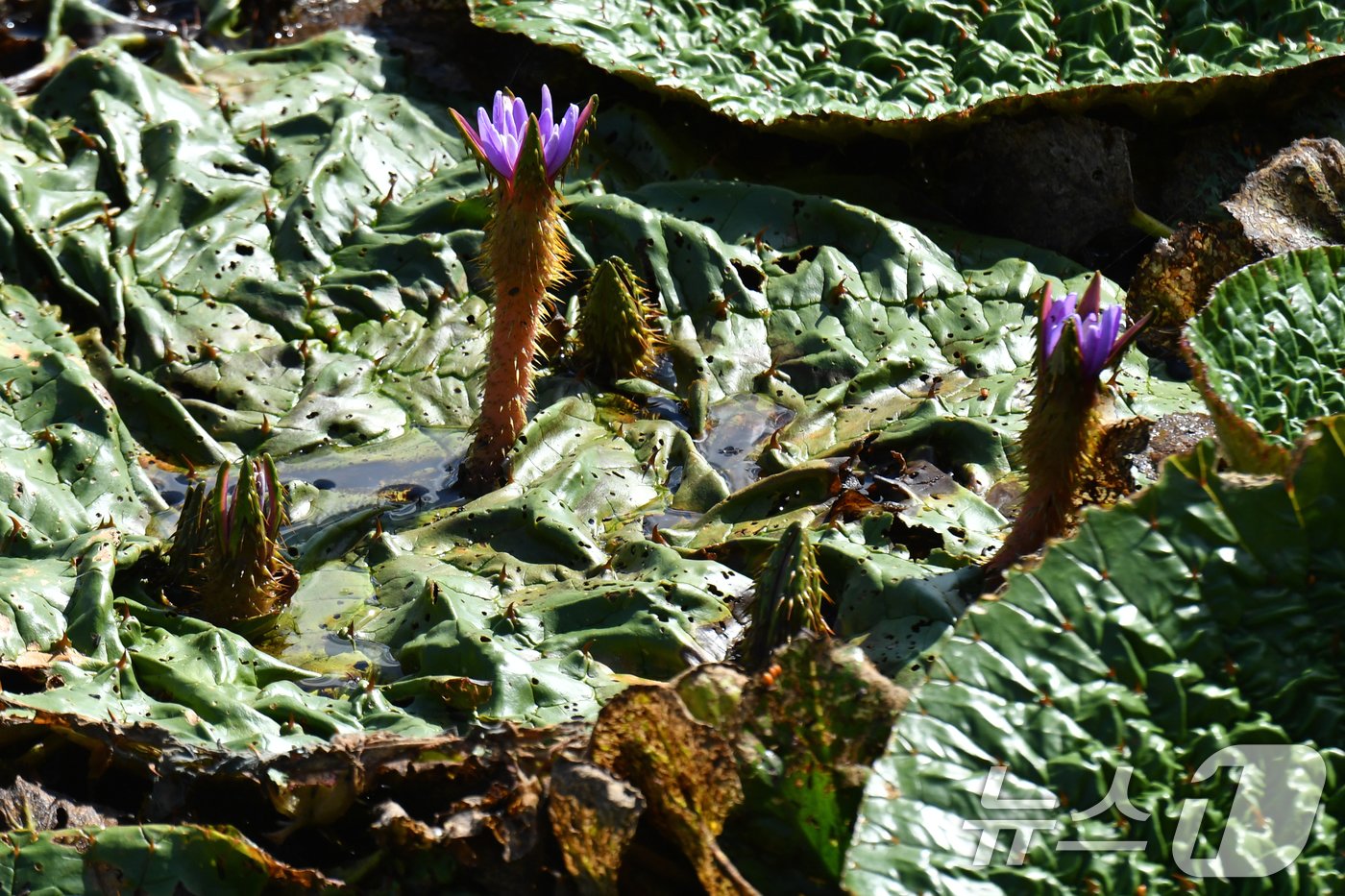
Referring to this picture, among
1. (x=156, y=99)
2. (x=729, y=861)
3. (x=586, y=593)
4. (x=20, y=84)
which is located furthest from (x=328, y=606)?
(x=20, y=84)

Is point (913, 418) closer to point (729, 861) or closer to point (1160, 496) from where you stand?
point (1160, 496)

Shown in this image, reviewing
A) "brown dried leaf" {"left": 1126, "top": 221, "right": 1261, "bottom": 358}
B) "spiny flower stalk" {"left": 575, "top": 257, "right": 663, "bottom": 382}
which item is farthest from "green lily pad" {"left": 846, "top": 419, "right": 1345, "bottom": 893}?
"brown dried leaf" {"left": 1126, "top": 221, "right": 1261, "bottom": 358}

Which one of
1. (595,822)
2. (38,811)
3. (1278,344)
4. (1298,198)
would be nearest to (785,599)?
(595,822)

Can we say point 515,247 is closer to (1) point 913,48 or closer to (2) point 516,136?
(2) point 516,136

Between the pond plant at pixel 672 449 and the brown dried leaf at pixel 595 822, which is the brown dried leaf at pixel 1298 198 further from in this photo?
the brown dried leaf at pixel 595 822

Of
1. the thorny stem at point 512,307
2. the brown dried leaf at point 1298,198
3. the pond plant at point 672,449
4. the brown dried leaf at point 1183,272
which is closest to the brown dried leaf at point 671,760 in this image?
the pond plant at point 672,449
